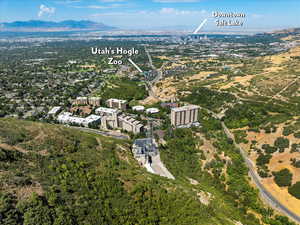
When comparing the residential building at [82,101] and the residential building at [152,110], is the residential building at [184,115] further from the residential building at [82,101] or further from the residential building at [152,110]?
the residential building at [82,101]

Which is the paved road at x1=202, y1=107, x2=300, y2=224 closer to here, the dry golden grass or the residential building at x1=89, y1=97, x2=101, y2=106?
the dry golden grass

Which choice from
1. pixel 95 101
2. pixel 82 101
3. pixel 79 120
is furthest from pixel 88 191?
pixel 82 101

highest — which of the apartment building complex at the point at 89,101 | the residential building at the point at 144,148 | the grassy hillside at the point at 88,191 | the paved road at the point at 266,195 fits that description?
the grassy hillside at the point at 88,191

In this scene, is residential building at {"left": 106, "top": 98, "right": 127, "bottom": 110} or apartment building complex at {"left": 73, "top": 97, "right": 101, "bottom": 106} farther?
apartment building complex at {"left": 73, "top": 97, "right": 101, "bottom": 106}

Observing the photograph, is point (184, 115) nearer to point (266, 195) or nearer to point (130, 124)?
point (130, 124)

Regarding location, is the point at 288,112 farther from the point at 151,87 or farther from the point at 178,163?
the point at 151,87

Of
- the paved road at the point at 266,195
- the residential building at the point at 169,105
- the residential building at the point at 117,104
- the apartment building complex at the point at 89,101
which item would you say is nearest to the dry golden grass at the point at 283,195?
the paved road at the point at 266,195

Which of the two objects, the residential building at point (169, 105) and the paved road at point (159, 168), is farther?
the residential building at point (169, 105)

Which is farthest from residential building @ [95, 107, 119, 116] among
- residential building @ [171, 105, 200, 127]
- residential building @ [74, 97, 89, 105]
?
residential building @ [171, 105, 200, 127]
